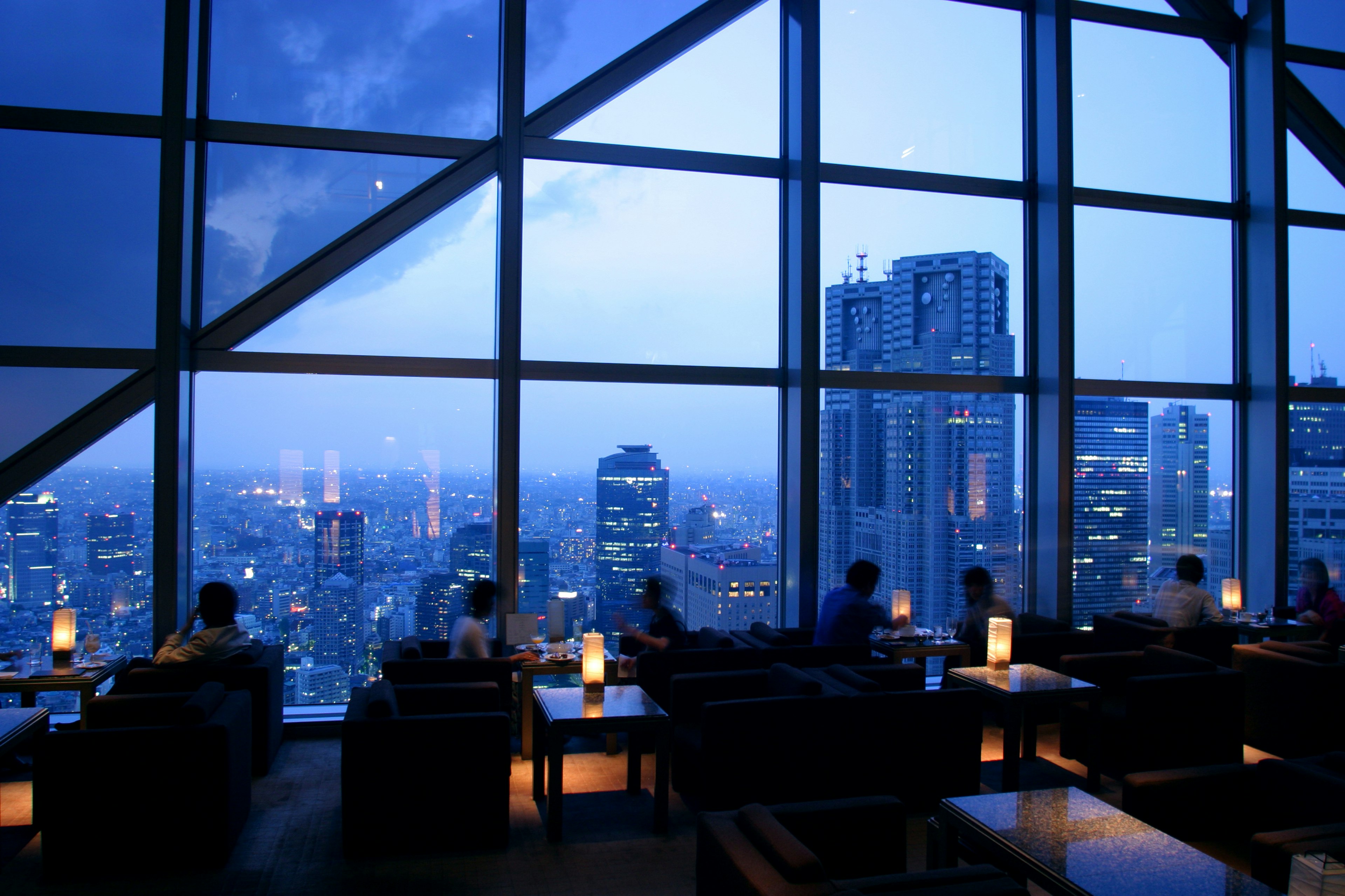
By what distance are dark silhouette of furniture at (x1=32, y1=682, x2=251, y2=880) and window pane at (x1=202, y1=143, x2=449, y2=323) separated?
3179 mm

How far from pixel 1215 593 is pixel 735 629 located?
4619 millimetres

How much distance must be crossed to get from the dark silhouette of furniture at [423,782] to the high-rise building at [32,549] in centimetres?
309

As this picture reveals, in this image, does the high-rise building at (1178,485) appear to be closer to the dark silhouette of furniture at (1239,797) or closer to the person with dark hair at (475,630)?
the dark silhouette of furniture at (1239,797)

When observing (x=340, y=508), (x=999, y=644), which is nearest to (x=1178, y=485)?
(x=999, y=644)

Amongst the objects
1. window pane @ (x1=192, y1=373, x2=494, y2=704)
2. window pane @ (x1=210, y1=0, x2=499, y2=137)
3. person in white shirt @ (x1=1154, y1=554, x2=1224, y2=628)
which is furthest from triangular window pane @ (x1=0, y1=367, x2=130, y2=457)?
person in white shirt @ (x1=1154, y1=554, x2=1224, y2=628)

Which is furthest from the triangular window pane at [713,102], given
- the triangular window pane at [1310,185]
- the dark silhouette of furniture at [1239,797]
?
the dark silhouette of furniture at [1239,797]

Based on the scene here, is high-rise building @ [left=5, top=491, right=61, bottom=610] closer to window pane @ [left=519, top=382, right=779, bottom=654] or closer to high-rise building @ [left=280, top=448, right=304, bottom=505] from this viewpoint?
high-rise building @ [left=280, top=448, right=304, bottom=505]

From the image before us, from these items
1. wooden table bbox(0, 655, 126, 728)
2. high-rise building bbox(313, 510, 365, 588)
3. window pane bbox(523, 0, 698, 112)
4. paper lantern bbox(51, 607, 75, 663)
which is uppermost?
window pane bbox(523, 0, 698, 112)

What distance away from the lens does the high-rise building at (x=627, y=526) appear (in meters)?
6.37

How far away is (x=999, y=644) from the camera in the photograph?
4961mm

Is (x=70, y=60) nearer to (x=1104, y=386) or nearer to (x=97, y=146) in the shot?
(x=97, y=146)

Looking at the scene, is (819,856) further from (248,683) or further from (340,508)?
(340,508)

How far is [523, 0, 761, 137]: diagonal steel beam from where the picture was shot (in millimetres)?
6297

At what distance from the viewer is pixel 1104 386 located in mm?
7297
